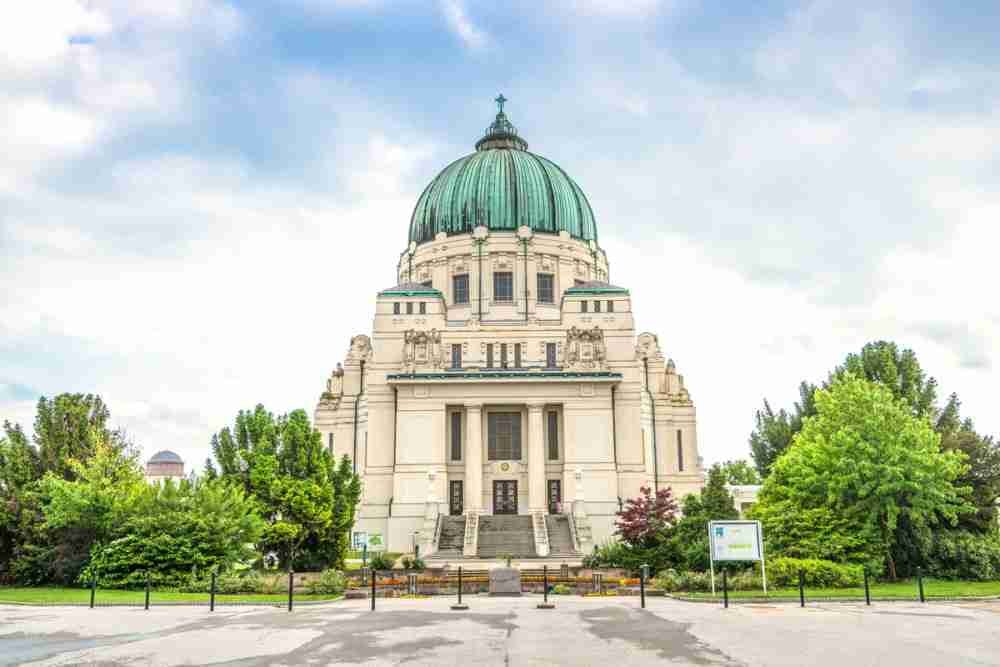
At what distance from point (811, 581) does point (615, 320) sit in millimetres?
31316

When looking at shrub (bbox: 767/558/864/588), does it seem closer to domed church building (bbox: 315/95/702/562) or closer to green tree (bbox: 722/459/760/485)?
domed church building (bbox: 315/95/702/562)

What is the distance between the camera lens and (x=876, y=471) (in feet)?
120

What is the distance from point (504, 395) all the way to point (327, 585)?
87.3 ft

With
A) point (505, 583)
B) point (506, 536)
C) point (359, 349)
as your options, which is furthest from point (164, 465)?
point (505, 583)

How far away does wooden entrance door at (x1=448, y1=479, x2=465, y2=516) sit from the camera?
2311 inches

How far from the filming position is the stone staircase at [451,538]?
167 feet

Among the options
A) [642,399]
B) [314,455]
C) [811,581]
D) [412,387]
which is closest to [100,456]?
[314,455]

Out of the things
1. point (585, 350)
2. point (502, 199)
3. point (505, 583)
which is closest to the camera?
point (505, 583)

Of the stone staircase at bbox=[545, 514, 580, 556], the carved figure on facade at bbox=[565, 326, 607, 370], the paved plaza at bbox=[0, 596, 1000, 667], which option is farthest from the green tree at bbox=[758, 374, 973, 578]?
the carved figure on facade at bbox=[565, 326, 607, 370]

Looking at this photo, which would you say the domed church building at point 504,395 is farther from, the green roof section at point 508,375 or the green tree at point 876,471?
the green tree at point 876,471

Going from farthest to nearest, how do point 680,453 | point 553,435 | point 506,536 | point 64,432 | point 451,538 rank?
point 680,453, point 553,435, point 451,538, point 506,536, point 64,432

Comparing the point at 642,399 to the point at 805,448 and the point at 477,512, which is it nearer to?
the point at 477,512

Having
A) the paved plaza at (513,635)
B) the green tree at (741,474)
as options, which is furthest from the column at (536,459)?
the green tree at (741,474)

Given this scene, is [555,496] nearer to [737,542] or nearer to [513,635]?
[737,542]
